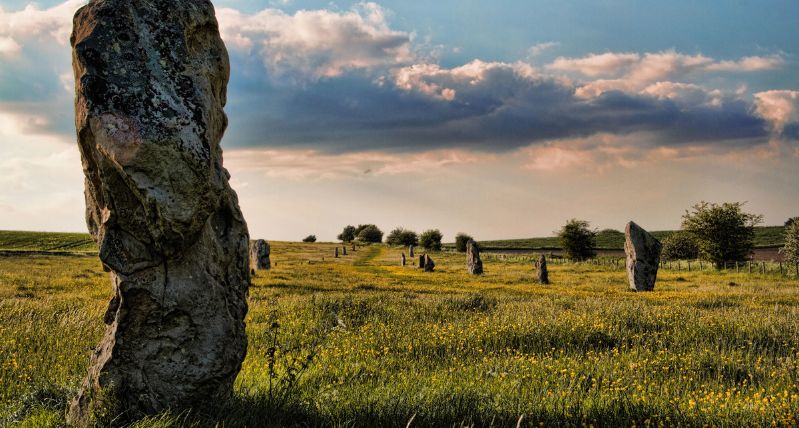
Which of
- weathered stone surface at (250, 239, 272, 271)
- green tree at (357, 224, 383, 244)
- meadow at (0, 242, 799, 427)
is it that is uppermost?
green tree at (357, 224, 383, 244)

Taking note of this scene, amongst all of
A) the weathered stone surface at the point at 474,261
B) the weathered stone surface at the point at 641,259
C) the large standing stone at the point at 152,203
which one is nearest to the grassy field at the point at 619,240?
the weathered stone surface at the point at 474,261

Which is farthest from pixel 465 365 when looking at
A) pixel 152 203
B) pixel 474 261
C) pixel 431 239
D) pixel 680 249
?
pixel 431 239

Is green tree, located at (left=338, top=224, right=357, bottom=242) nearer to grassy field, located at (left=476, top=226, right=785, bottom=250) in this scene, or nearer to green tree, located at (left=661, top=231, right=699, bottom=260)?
grassy field, located at (left=476, top=226, right=785, bottom=250)

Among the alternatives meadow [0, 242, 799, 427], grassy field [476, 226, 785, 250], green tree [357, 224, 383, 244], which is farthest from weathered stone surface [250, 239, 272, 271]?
green tree [357, 224, 383, 244]

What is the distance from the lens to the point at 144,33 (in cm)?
577

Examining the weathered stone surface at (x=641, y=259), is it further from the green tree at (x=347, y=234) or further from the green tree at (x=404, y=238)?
the green tree at (x=347, y=234)

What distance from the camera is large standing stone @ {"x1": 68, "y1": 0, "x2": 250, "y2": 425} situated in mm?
5426

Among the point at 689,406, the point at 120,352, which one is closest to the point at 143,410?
the point at 120,352

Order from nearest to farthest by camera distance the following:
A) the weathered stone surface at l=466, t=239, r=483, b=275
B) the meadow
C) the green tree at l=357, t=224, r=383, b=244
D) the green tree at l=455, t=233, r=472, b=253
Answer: the meadow, the weathered stone surface at l=466, t=239, r=483, b=275, the green tree at l=455, t=233, r=472, b=253, the green tree at l=357, t=224, r=383, b=244

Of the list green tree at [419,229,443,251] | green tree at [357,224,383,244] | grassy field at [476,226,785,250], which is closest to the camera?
green tree at [419,229,443,251]

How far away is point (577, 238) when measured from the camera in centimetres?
7581

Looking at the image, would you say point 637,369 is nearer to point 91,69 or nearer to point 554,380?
point 554,380

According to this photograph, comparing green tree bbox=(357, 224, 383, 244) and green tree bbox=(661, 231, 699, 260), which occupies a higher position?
green tree bbox=(357, 224, 383, 244)

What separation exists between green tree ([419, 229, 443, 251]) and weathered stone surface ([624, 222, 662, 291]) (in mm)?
82843
